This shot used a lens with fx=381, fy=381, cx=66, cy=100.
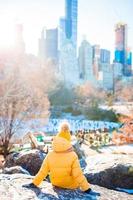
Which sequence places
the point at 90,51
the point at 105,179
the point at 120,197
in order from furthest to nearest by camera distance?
the point at 90,51 → the point at 105,179 → the point at 120,197

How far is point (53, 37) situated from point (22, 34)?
2239 centimetres

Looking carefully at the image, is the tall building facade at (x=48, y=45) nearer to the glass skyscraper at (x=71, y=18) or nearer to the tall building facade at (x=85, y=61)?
the tall building facade at (x=85, y=61)

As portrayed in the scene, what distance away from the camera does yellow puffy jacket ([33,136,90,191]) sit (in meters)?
4.55

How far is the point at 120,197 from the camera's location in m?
4.90

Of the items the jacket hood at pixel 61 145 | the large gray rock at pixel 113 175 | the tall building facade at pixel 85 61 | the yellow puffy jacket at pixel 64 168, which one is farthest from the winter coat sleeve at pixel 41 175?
the tall building facade at pixel 85 61

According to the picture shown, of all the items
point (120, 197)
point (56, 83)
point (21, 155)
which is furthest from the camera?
point (56, 83)

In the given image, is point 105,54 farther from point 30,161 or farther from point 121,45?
point 30,161

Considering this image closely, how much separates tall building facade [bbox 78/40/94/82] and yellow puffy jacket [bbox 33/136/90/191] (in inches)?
2833

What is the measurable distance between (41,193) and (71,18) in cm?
10462

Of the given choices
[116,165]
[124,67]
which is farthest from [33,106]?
[124,67]

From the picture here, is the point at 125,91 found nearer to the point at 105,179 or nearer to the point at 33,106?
the point at 33,106

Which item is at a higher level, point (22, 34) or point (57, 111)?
point (22, 34)

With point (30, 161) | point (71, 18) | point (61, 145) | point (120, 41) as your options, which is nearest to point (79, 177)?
point (61, 145)

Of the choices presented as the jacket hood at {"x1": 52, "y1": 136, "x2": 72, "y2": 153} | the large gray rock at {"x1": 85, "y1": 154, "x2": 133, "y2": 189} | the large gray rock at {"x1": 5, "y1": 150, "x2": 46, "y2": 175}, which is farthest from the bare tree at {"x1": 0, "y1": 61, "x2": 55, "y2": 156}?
the jacket hood at {"x1": 52, "y1": 136, "x2": 72, "y2": 153}
